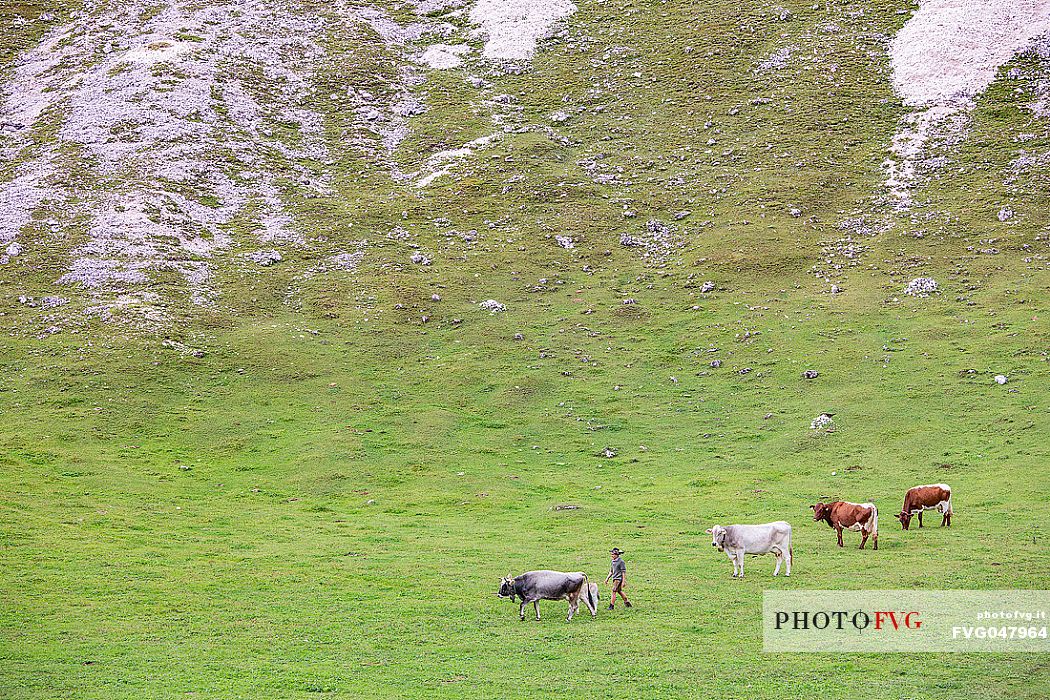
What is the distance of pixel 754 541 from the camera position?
2847 centimetres

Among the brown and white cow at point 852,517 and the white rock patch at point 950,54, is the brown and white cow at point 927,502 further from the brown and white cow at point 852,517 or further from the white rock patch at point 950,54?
the white rock patch at point 950,54

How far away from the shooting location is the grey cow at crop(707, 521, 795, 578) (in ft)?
92.5

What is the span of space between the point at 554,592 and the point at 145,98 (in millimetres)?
78571

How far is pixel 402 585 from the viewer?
97.4 ft

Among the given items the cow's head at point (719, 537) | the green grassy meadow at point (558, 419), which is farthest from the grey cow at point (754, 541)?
the green grassy meadow at point (558, 419)

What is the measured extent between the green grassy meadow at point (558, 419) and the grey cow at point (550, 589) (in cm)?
83

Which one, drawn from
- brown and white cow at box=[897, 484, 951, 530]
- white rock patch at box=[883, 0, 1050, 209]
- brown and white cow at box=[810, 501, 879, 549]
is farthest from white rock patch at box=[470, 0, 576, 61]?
brown and white cow at box=[810, 501, 879, 549]

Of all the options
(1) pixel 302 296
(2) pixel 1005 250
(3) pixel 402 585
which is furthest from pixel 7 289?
(2) pixel 1005 250

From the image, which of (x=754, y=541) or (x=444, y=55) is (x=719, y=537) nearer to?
(x=754, y=541)

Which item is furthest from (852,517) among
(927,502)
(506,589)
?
(506,589)

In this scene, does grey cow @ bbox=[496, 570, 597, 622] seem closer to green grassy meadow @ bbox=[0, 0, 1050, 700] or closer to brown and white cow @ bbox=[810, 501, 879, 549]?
green grassy meadow @ bbox=[0, 0, 1050, 700]

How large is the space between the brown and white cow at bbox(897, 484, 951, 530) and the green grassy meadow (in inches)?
40.7

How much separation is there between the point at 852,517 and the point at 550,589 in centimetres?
1335

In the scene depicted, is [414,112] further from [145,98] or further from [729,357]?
[729,357]
